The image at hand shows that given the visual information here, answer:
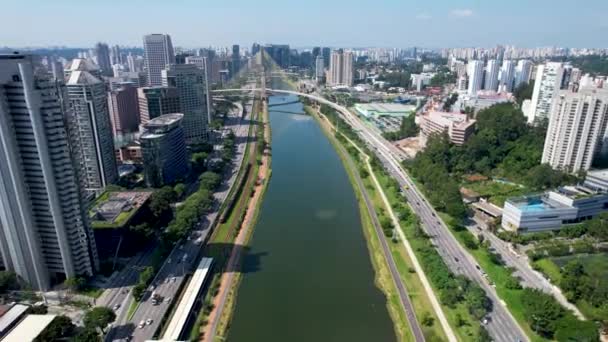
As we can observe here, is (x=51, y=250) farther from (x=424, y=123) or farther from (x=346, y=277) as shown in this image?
(x=424, y=123)

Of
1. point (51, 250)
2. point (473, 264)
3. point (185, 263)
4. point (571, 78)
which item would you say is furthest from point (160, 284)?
point (571, 78)

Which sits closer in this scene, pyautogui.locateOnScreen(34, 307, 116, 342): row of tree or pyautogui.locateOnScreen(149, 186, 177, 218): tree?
pyautogui.locateOnScreen(34, 307, 116, 342): row of tree

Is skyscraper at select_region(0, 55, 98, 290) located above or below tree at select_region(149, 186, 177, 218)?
above

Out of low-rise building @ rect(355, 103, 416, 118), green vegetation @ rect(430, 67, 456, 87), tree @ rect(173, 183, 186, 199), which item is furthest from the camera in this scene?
green vegetation @ rect(430, 67, 456, 87)

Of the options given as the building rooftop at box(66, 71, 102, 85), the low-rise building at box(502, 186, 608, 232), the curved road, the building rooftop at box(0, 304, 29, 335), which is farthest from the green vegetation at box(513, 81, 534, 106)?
the building rooftop at box(0, 304, 29, 335)

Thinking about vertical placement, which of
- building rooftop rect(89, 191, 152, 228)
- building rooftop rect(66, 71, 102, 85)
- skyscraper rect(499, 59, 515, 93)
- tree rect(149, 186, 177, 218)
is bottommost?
tree rect(149, 186, 177, 218)

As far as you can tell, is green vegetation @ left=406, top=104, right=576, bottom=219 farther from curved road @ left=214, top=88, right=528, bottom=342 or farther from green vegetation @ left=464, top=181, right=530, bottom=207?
green vegetation @ left=464, top=181, right=530, bottom=207

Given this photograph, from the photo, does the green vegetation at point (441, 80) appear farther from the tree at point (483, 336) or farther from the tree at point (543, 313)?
the tree at point (483, 336)
